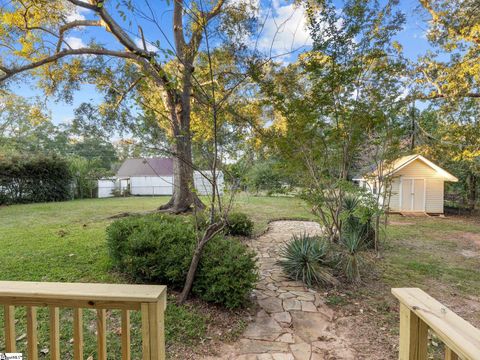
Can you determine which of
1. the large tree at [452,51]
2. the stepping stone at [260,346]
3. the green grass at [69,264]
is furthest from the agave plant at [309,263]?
the large tree at [452,51]

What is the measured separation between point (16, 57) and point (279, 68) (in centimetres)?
764

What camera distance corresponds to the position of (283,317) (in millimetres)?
2770

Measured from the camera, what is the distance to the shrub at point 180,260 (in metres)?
2.77

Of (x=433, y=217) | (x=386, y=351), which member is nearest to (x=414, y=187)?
(x=433, y=217)

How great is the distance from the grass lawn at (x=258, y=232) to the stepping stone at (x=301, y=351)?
0.48 meters

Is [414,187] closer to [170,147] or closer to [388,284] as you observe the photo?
[388,284]

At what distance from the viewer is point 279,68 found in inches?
168

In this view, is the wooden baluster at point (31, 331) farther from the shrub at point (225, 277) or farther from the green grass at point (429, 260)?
the green grass at point (429, 260)

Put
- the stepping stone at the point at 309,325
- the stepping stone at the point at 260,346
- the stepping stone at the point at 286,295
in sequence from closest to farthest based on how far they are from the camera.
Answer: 1. the stepping stone at the point at 260,346
2. the stepping stone at the point at 309,325
3. the stepping stone at the point at 286,295

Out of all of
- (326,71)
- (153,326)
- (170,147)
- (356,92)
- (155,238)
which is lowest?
(155,238)

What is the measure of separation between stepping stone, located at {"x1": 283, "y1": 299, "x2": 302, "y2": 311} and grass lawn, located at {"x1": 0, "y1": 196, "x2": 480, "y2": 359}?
439mm

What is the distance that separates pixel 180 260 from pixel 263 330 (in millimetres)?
1169

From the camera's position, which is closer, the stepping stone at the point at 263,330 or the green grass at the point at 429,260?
the stepping stone at the point at 263,330

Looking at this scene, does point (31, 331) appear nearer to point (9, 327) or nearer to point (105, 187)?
point (9, 327)
